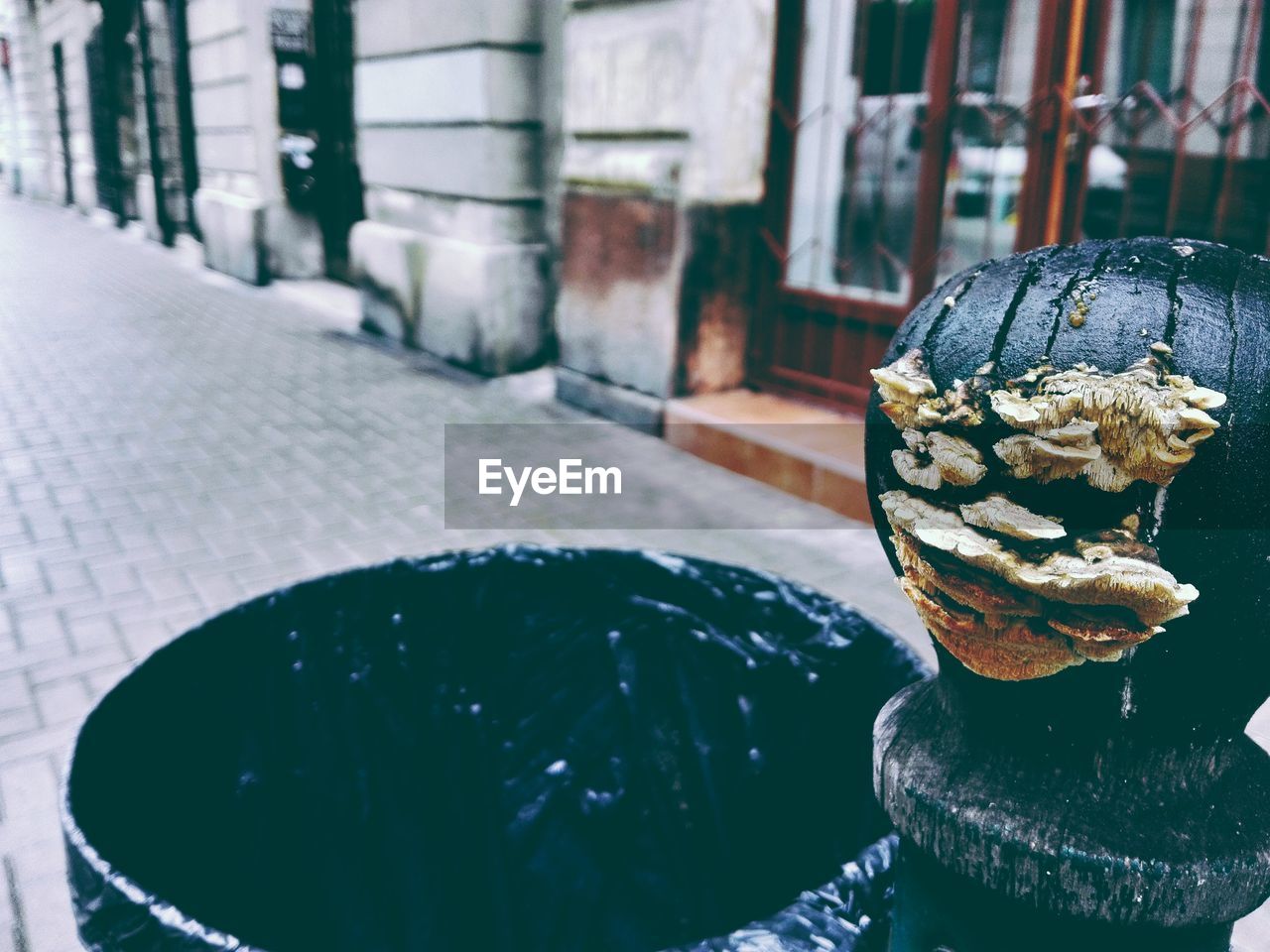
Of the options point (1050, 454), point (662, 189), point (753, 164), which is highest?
point (753, 164)

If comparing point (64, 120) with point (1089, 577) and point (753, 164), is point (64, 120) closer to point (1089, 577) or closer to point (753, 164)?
point (753, 164)

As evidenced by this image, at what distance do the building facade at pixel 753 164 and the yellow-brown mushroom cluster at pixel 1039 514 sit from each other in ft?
12.4

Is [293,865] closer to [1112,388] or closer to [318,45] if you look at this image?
[1112,388]

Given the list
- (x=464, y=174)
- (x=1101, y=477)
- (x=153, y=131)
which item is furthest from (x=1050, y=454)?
(x=153, y=131)

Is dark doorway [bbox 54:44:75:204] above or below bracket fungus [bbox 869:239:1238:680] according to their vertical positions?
above

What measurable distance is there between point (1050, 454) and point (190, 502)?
4.81m

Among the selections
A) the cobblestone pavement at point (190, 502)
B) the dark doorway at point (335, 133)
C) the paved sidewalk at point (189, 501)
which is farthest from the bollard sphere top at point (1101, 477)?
the dark doorway at point (335, 133)

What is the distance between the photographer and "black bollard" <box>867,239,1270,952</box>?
0.92m

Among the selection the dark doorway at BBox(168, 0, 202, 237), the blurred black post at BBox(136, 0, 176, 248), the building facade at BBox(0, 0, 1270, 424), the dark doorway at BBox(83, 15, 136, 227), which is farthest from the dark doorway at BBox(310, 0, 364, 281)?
the dark doorway at BBox(83, 15, 136, 227)

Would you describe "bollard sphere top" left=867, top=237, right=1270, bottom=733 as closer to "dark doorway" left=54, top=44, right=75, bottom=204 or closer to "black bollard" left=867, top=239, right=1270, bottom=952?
"black bollard" left=867, top=239, right=1270, bottom=952

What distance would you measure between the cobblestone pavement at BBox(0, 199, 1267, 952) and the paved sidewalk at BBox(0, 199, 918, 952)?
0.01 m

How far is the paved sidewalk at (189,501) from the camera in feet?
10.5

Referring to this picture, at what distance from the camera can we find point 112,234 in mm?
18203

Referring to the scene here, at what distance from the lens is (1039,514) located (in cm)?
95
